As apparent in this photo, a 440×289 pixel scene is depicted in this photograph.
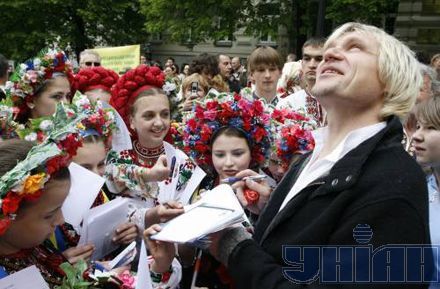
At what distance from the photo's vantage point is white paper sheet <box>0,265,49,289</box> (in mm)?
1775

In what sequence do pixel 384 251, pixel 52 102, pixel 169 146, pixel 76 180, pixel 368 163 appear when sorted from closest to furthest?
pixel 384 251 < pixel 368 163 < pixel 76 180 < pixel 169 146 < pixel 52 102

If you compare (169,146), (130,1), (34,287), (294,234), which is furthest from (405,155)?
(130,1)

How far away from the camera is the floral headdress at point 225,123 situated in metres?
3.44

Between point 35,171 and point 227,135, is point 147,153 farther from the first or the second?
point 35,171

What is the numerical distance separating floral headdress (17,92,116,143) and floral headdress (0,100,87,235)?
2.66 feet

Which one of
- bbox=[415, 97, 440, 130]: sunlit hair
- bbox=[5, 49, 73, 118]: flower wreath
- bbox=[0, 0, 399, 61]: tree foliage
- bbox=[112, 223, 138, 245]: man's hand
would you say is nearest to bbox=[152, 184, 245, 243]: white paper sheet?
bbox=[112, 223, 138, 245]: man's hand

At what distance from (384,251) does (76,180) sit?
57.0 inches

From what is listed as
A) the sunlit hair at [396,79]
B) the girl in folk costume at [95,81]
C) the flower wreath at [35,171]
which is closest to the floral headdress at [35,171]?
the flower wreath at [35,171]

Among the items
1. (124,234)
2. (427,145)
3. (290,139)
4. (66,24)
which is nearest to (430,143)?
(427,145)

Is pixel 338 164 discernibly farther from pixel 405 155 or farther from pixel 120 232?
pixel 120 232

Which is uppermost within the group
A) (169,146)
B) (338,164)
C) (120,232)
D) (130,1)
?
(130,1)

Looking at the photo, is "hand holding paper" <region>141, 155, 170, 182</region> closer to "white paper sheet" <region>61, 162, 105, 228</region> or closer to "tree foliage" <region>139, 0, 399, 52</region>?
"white paper sheet" <region>61, 162, 105, 228</region>

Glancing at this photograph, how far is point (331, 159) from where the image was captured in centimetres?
199

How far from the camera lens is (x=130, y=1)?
2741 centimetres
